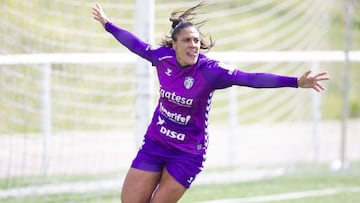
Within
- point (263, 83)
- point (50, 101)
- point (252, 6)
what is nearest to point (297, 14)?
point (252, 6)

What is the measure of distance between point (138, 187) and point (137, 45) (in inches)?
50.8

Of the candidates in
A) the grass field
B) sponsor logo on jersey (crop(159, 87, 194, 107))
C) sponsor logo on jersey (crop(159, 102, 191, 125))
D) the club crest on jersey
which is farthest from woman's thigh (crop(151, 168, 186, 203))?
the grass field

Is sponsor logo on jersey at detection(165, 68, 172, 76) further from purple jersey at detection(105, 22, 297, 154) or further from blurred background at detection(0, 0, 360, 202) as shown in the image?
blurred background at detection(0, 0, 360, 202)

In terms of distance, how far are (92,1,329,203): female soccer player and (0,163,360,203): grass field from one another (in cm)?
297

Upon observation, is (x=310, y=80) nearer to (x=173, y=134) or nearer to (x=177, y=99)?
(x=177, y=99)

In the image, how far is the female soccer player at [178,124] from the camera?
25.0 feet

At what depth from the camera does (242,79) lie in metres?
7.45

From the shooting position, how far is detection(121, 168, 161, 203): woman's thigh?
7.73m

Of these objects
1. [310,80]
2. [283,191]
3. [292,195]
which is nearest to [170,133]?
[310,80]

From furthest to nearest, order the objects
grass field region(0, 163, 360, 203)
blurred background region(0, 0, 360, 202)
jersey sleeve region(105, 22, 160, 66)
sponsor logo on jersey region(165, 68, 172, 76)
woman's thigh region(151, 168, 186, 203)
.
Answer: blurred background region(0, 0, 360, 202)
grass field region(0, 163, 360, 203)
jersey sleeve region(105, 22, 160, 66)
sponsor logo on jersey region(165, 68, 172, 76)
woman's thigh region(151, 168, 186, 203)

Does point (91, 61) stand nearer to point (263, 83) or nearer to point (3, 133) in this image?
point (3, 133)

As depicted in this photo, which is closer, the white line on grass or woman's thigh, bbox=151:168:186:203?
woman's thigh, bbox=151:168:186:203

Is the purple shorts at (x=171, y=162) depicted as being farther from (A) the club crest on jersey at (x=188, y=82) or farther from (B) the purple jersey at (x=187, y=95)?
(A) the club crest on jersey at (x=188, y=82)

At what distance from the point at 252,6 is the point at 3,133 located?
5095 millimetres
